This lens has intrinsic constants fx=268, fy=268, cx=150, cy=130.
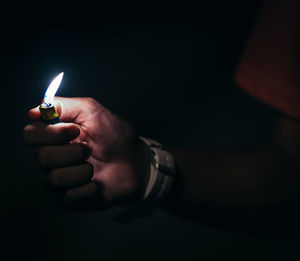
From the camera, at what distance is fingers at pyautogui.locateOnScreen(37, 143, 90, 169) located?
1.90 feet

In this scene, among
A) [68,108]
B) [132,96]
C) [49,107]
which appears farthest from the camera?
[132,96]

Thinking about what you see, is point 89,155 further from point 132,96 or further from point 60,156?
point 132,96

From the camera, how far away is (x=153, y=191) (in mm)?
709

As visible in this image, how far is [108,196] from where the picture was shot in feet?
2.19

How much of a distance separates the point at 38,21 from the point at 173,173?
69cm

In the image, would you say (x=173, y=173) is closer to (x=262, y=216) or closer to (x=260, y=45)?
(x=262, y=216)

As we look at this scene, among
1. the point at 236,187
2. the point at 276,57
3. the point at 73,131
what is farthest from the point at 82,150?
the point at 276,57

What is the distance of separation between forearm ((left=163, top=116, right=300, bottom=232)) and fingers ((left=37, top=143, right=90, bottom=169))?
344mm

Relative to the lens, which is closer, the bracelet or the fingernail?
the fingernail

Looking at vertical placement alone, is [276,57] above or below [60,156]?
above

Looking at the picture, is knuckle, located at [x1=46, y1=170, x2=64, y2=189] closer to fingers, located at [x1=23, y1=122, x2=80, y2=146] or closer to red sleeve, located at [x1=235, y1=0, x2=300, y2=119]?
fingers, located at [x1=23, y1=122, x2=80, y2=146]

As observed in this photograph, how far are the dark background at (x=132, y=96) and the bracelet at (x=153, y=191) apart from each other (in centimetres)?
45

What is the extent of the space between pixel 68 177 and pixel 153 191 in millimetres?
231

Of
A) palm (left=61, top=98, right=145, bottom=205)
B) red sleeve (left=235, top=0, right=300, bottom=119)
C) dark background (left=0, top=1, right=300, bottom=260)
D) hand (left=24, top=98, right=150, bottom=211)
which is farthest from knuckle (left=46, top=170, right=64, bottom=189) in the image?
red sleeve (left=235, top=0, right=300, bottom=119)
